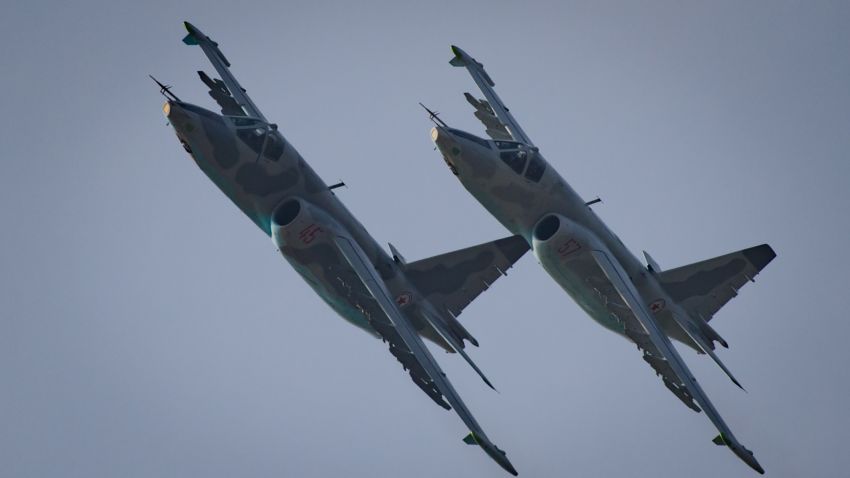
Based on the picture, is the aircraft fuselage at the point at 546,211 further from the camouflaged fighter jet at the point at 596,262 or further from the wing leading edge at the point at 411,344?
the wing leading edge at the point at 411,344

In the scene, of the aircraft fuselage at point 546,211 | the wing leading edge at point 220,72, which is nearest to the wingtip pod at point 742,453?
the aircraft fuselage at point 546,211

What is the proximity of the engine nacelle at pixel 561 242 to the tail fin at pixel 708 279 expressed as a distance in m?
3.86

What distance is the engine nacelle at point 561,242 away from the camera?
59531mm

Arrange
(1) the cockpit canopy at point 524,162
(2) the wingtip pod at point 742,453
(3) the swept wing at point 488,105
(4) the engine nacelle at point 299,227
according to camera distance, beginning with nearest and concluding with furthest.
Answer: (2) the wingtip pod at point 742,453
(4) the engine nacelle at point 299,227
(1) the cockpit canopy at point 524,162
(3) the swept wing at point 488,105

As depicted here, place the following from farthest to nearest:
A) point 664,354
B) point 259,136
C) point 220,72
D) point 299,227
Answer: point 220,72 < point 259,136 < point 299,227 < point 664,354

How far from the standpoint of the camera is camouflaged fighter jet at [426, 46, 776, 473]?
5903cm

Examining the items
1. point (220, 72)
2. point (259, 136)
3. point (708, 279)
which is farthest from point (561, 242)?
point (220, 72)

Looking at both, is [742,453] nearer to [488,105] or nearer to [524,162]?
[524,162]

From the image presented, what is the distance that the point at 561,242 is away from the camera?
59.6 meters

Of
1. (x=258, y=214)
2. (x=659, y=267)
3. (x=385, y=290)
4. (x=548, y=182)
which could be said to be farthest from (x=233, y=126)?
(x=659, y=267)

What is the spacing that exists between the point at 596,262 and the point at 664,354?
452cm

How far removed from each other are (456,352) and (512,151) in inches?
310

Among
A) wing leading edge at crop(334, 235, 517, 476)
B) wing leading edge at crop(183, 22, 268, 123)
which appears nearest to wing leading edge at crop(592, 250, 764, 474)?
wing leading edge at crop(334, 235, 517, 476)

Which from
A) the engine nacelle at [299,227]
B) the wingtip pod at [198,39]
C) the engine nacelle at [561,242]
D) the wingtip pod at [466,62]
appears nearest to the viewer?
the engine nacelle at [299,227]
